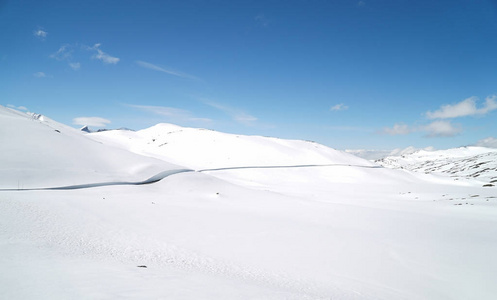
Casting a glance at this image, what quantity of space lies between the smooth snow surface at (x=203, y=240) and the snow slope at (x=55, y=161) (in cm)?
8

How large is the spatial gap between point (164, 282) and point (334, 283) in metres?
4.22

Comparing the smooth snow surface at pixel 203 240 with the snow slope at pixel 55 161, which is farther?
the snow slope at pixel 55 161

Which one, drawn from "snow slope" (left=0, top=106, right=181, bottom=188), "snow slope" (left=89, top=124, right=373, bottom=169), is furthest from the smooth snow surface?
"snow slope" (left=89, top=124, right=373, bottom=169)

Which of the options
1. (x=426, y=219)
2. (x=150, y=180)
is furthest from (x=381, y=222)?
(x=150, y=180)

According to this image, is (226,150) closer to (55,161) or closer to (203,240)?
(55,161)

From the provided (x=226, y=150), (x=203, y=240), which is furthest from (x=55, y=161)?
(x=226, y=150)

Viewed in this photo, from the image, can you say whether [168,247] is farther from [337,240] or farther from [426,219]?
[426,219]

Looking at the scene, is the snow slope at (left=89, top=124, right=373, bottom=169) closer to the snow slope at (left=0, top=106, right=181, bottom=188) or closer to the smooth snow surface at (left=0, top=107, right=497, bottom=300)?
the snow slope at (left=0, top=106, right=181, bottom=188)

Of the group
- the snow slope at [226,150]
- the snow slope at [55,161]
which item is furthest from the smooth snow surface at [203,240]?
the snow slope at [226,150]

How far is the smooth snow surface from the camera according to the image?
4.43 m

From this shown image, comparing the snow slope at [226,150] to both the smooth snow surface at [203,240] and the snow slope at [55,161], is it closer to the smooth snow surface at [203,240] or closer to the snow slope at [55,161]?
the snow slope at [55,161]

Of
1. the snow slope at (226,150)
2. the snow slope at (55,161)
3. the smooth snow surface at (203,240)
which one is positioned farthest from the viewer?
the snow slope at (226,150)

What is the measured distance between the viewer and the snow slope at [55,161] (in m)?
13.8

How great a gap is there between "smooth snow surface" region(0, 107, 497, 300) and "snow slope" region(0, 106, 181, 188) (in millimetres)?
80
